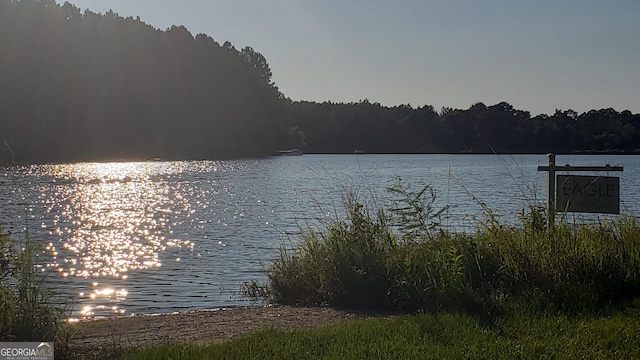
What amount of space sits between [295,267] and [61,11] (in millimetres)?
79826

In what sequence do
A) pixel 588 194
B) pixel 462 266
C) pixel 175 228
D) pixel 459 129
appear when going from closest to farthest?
1. pixel 462 266
2. pixel 588 194
3. pixel 175 228
4. pixel 459 129

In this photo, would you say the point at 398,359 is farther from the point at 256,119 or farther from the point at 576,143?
the point at 256,119

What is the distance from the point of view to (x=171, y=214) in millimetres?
31312

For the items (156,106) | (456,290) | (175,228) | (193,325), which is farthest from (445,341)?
(156,106)

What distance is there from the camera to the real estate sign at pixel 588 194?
1050cm

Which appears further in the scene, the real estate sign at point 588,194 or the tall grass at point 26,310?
the real estate sign at point 588,194

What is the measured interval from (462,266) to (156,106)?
81.8 m

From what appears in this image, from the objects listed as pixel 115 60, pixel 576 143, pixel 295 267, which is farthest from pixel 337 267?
pixel 115 60

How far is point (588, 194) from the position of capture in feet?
34.9

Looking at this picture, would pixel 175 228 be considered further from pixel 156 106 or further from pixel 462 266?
pixel 156 106

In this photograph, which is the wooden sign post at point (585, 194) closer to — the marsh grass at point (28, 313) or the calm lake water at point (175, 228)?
the calm lake water at point (175, 228)
